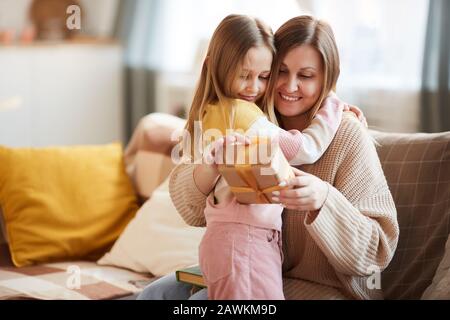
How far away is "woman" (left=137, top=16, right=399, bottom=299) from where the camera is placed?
1.48 meters

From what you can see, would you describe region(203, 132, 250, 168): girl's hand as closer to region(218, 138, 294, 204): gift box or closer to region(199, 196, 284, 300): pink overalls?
region(218, 138, 294, 204): gift box

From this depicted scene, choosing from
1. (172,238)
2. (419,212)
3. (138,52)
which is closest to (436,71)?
(419,212)

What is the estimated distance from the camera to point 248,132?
4.68 ft

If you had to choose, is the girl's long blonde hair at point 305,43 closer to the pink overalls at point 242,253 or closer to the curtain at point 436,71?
the pink overalls at point 242,253

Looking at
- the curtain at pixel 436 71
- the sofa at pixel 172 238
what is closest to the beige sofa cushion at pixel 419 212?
the sofa at pixel 172 238

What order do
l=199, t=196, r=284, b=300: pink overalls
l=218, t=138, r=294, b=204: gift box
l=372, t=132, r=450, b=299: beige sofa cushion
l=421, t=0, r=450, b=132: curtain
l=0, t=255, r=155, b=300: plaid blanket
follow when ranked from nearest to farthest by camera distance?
1. l=218, t=138, r=294, b=204: gift box
2. l=199, t=196, r=284, b=300: pink overalls
3. l=372, t=132, r=450, b=299: beige sofa cushion
4. l=0, t=255, r=155, b=300: plaid blanket
5. l=421, t=0, r=450, b=132: curtain

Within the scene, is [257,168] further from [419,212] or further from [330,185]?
[419,212]

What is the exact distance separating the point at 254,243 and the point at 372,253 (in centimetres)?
27

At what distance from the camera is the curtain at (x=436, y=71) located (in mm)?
2686

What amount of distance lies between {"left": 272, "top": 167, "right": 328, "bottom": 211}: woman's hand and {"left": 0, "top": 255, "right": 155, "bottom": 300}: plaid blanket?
89 centimetres

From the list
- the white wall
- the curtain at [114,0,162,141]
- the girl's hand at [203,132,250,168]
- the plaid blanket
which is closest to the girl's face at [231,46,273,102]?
the girl's hand at [203,132,250,168]

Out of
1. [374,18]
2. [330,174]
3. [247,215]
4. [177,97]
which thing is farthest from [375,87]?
[247,215]

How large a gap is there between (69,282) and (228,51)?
1.01 metres

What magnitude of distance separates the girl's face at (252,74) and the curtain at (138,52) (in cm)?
257
